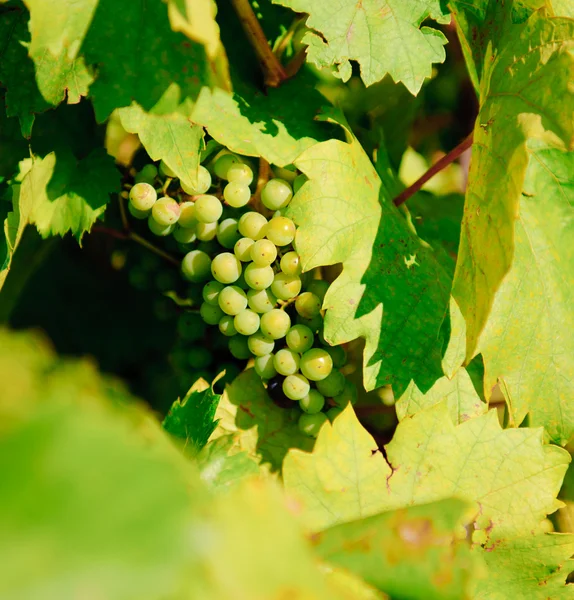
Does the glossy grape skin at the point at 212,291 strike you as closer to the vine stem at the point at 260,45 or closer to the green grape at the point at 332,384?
the green grape at the point at 332,384

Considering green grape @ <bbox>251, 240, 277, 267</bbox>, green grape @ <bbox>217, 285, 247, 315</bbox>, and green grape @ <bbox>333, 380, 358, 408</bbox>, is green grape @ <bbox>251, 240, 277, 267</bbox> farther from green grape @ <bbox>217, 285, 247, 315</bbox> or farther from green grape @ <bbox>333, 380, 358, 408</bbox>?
green grape @ <bbox>333, 380, 358, 408</bbox>

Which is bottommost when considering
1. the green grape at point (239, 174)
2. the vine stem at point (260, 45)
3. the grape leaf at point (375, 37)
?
the green grape at point (239, 174)

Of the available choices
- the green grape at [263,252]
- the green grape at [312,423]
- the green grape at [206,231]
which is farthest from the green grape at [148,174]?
the green grape at [312,423]

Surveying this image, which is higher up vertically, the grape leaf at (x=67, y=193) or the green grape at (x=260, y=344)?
the grape leaf at (x=67, y=193)

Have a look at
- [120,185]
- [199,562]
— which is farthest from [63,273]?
[199,562]

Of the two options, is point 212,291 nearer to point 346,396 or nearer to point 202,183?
point 202,183

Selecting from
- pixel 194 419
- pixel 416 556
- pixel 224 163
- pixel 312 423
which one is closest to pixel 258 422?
pixel 312 423

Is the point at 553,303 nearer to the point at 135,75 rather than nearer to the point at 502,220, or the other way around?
the point at 502,220
